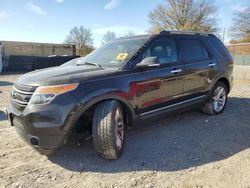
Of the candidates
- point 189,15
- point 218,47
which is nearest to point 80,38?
point 189,15

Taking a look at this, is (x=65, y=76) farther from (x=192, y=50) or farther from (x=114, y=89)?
(x=192, y=50)

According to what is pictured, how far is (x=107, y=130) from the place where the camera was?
3.31m

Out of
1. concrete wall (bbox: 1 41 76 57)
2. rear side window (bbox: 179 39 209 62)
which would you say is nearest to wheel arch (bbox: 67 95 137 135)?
rear side window (bbox: 179 39 209 62)

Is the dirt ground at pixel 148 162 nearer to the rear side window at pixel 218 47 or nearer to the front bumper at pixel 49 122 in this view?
the front bumper at pixel 49 122

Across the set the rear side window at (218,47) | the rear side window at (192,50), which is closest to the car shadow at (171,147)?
the rear side window at (192,50)

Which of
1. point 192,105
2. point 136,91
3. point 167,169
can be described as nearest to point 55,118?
point 136,91

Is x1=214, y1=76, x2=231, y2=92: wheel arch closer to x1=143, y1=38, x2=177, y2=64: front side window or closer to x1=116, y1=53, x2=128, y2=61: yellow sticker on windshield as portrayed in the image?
x1=143, y1=38, x2=177, y2=64: front side window

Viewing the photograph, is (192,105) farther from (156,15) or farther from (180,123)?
(156,15)

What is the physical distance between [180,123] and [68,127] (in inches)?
106

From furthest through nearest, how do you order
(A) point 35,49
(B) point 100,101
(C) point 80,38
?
(C) point 80,38 → (A) point 35,49 → (B) point 100,101

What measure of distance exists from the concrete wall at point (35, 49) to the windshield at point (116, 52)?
23.1 meters

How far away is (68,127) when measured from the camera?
3.19m

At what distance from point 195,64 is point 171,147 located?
1776mm

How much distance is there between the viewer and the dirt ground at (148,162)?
3.10 metres
